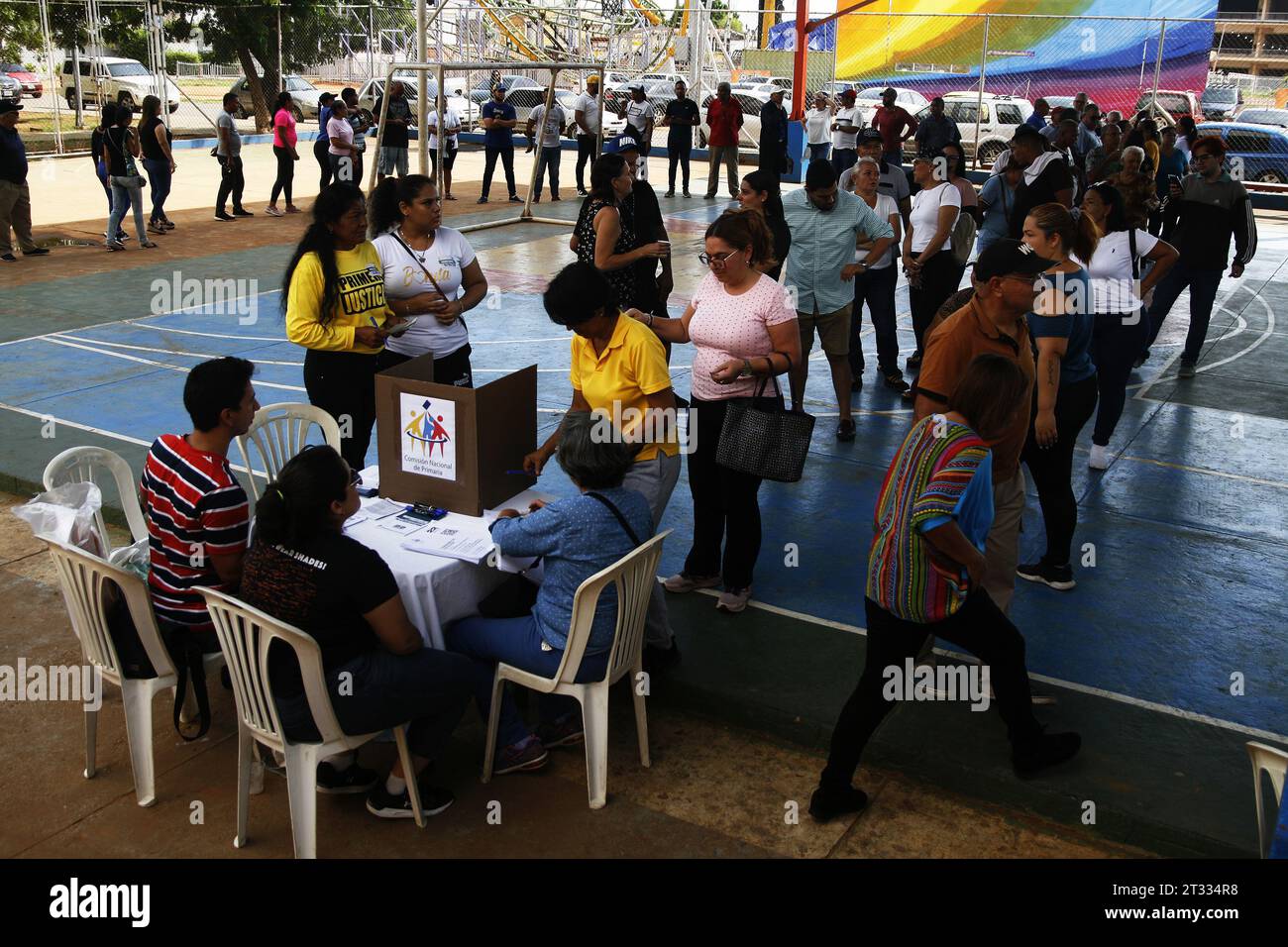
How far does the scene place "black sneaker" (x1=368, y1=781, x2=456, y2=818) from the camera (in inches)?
157

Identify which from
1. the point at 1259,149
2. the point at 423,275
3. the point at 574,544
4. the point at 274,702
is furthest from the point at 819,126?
the point at 274,702

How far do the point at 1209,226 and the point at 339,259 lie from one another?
717 cm

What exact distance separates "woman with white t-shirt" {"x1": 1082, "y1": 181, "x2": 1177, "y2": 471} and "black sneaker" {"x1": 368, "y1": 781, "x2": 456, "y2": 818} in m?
4.87

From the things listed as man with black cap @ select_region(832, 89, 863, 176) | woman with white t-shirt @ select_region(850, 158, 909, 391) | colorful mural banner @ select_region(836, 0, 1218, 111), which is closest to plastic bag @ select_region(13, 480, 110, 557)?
woman with white t-shirt @ select_region(850, 158, 909, 391)

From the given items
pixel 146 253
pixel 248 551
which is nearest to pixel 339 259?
pixel 248 551

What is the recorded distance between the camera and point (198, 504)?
3.97 metres

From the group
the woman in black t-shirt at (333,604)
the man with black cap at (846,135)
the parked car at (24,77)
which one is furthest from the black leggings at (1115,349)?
the parked car at (24,77)

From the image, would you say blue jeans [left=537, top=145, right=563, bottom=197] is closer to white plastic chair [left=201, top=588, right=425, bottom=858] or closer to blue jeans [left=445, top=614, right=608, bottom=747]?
blue jeans [left=445, top=614, right=608, bottom=747]

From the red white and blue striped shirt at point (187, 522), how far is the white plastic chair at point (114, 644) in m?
0.12

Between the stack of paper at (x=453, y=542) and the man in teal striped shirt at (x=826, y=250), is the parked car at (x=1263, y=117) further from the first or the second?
the stack of paper at (x=453, y=542)

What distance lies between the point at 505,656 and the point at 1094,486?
444 cm

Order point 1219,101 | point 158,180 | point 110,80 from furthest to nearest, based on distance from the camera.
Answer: point 1219,101 < point 110,80 < point 158,180

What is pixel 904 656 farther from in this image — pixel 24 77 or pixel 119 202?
pixel 24 77

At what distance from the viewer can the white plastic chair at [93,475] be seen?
450 cm
